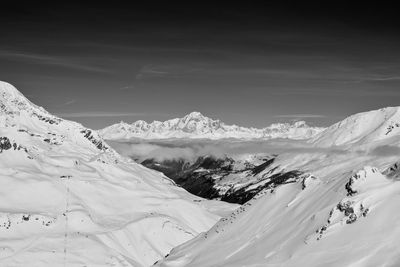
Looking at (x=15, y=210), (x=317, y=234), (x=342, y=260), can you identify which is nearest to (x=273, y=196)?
(x=317, y=234)

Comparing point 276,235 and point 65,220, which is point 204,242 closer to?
point 276,235

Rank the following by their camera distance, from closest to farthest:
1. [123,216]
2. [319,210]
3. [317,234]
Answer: [317,234] → [319,210] → [123,216]

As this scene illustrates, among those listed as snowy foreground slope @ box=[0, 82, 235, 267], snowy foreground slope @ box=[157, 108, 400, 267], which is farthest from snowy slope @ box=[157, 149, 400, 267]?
snowy foreground slope @ box=[0, 82, 235, 267]

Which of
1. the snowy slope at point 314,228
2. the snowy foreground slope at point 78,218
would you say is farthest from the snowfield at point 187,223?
the snowy foreground slope at point 78,218

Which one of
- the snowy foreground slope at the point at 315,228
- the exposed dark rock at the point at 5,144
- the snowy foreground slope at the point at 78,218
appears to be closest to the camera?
the snowy foreground slope at the point at 315,228

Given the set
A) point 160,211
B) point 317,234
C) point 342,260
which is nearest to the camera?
point 342,260

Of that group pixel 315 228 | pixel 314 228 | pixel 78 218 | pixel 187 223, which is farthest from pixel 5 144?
pixel 315 228

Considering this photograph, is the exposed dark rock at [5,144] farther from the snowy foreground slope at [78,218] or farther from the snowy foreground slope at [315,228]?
the snowy foreground slope at [315,228]

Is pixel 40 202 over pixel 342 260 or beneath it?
beneath
